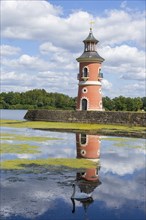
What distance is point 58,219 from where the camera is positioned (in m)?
8.19

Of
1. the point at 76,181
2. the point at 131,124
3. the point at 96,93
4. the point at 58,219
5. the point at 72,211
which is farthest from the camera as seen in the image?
the point at 96,93

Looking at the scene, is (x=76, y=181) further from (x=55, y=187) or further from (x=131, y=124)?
(x=131, y=124)

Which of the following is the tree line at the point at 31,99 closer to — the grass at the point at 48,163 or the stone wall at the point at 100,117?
the stone wall at the point at 100,117

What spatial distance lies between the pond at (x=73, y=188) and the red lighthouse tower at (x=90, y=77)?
24946mm

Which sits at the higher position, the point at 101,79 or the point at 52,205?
the point at 101,79

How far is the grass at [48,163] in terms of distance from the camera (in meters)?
14.0

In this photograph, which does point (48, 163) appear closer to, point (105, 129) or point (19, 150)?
point (19, 150)

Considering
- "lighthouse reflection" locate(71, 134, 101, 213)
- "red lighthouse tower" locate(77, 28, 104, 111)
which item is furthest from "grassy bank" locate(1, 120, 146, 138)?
"lighthouse reflection" locate(71, 134, 101, 213)

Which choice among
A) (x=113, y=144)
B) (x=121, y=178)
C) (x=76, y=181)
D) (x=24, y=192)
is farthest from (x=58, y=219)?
(x=113, y=144)

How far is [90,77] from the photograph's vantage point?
42.7m

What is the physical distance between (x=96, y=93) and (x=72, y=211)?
112 feet

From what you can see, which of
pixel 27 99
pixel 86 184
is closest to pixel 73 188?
pixel 86 184

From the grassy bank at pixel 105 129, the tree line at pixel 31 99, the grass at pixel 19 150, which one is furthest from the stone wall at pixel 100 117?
the tree line at pixel 31 99

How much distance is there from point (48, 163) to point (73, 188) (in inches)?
163
